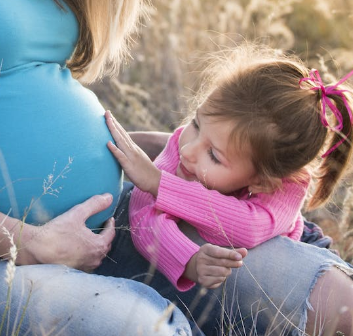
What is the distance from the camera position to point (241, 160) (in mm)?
2432

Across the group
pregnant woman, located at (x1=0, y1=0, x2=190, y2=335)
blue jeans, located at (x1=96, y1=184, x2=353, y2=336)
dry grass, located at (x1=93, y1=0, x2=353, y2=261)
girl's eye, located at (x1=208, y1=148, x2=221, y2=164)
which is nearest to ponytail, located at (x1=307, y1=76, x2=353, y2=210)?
blue jeans, located at (x1=96, y1=184, x2=353, y2=336)

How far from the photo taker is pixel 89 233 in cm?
231

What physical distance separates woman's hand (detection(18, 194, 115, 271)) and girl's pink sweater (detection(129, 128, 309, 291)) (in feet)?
0.61

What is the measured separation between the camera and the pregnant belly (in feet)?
7.36

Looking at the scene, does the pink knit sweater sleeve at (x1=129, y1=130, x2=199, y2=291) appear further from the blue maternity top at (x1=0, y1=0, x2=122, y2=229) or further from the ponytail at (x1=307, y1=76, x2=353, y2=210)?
the ponytail at (x1=307, y1=76, x2=353, y2=210)

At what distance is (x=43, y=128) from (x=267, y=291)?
998 mm

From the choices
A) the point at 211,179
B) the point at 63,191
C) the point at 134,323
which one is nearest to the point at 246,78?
the point at 211,179

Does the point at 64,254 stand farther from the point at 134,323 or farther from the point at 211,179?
the point at 211,179

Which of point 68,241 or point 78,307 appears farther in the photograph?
point 68,241

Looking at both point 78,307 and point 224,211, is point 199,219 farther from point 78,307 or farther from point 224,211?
point 78,307

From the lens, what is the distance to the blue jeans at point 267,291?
234 centimetres

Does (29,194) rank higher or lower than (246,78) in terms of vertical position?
lower

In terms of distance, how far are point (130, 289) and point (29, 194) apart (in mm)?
483

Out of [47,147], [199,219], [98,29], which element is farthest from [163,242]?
[98,29]
